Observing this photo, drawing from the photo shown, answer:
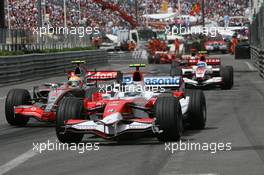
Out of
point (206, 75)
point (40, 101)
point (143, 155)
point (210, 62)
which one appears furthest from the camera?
point (210, 62)

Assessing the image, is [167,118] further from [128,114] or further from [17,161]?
[17,161]

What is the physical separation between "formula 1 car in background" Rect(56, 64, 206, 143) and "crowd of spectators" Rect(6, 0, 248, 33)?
118 ft

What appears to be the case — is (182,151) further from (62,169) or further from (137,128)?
(62,169)

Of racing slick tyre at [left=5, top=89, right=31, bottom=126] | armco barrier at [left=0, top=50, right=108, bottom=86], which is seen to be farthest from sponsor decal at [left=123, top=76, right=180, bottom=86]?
armco barrier at [left=0, top=50, right=108, bottom=86]

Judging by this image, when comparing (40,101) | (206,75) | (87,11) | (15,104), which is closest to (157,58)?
(87,11)

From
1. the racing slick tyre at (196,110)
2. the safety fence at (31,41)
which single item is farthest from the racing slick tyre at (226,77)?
the safety fence at (31,41)

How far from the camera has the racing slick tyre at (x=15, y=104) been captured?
47.0 ft

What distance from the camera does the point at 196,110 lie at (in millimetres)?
12844

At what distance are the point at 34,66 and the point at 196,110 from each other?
72.7 feet

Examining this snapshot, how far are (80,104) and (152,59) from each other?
39.9m

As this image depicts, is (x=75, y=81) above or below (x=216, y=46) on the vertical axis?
above

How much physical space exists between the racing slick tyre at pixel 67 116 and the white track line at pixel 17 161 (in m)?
0.53

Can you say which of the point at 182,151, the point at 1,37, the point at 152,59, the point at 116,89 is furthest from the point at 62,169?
the point at 152,59

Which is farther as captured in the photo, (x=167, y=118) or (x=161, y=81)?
(x=161, y=81)
